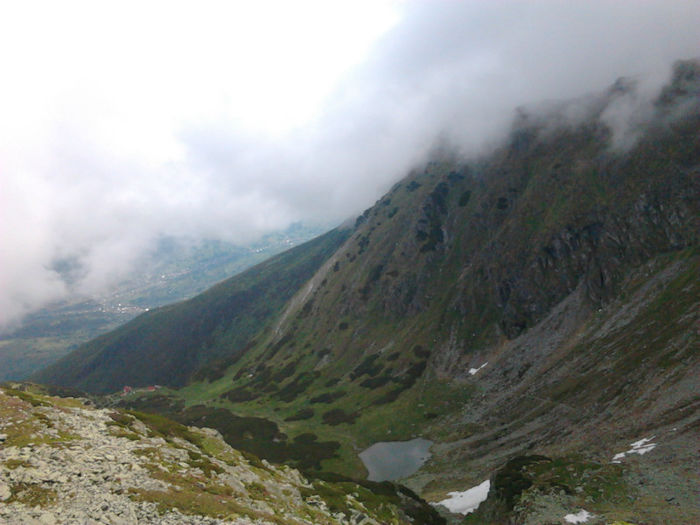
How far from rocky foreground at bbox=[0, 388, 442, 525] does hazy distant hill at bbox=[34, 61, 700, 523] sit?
27080 millimetres

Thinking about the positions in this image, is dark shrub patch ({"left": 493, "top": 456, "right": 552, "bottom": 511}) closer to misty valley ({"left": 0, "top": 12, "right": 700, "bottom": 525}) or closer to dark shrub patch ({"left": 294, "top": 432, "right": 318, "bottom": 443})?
misty valley ({"left": 0, "top": 12, "right": 700, "bottom": 525})

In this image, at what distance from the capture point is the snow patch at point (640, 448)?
5281 centimetres

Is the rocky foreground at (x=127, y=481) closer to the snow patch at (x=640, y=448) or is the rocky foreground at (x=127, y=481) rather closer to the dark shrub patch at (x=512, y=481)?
the dark shrub patch at (x=512, y=481)

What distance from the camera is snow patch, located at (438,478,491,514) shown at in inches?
2532

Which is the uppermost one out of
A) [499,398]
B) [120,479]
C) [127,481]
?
[120,479]

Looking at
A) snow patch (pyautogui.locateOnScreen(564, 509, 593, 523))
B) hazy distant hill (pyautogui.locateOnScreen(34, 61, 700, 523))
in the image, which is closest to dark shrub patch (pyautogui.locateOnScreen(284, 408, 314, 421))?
hazy distant hill (pyautogui.locateOnScreen(34, 61, 700, 523))

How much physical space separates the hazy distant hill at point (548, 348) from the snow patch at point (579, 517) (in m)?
0.88

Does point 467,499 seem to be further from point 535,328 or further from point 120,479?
point 535,328

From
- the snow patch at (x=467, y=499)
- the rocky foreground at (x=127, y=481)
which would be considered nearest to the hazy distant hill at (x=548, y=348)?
the snow patch at (x=467, y=499)

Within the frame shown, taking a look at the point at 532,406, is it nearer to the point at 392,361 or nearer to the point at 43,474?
the point at 392,361

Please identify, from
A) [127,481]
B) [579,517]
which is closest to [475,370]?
[579,517]

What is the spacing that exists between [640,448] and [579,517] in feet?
67.8

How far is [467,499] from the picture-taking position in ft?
222

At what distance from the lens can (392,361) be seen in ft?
534
